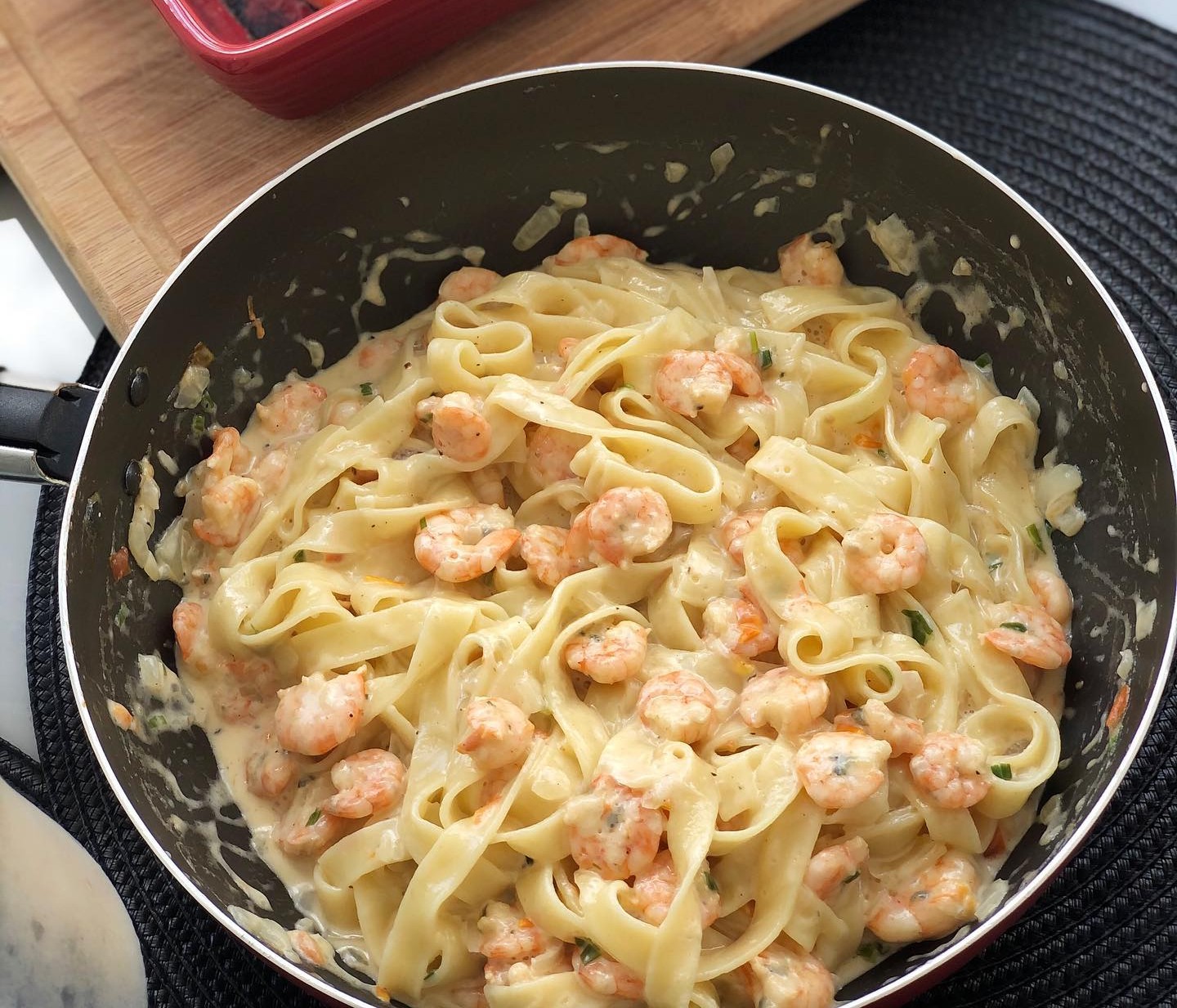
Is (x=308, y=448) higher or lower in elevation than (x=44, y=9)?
lower

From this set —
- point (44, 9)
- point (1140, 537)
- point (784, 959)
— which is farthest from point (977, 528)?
point (44, 9)

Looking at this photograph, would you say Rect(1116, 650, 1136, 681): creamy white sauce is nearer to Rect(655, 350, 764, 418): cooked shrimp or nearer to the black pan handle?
Rect(655, 350, 764, 418): cooked shrimp

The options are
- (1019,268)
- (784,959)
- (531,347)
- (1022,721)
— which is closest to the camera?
(784,959)

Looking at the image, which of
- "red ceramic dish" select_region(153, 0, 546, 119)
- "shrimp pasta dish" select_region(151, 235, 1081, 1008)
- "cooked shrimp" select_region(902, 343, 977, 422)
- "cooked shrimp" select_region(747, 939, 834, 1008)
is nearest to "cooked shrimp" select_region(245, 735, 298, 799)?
"shrimp pasta dish" select_region(151, 235, 1081, 1008)

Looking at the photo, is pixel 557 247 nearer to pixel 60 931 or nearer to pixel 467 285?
pixel 467 285

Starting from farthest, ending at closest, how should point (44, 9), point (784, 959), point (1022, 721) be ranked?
point (44, 9), point (1022, 721), point (784, 959)

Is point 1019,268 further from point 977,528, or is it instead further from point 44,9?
point 44,9

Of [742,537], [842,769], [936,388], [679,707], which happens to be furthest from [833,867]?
[936,388]

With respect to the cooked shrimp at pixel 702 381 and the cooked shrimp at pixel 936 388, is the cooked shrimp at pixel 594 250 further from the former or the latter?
the cooked shrimp at pixel 936 388
